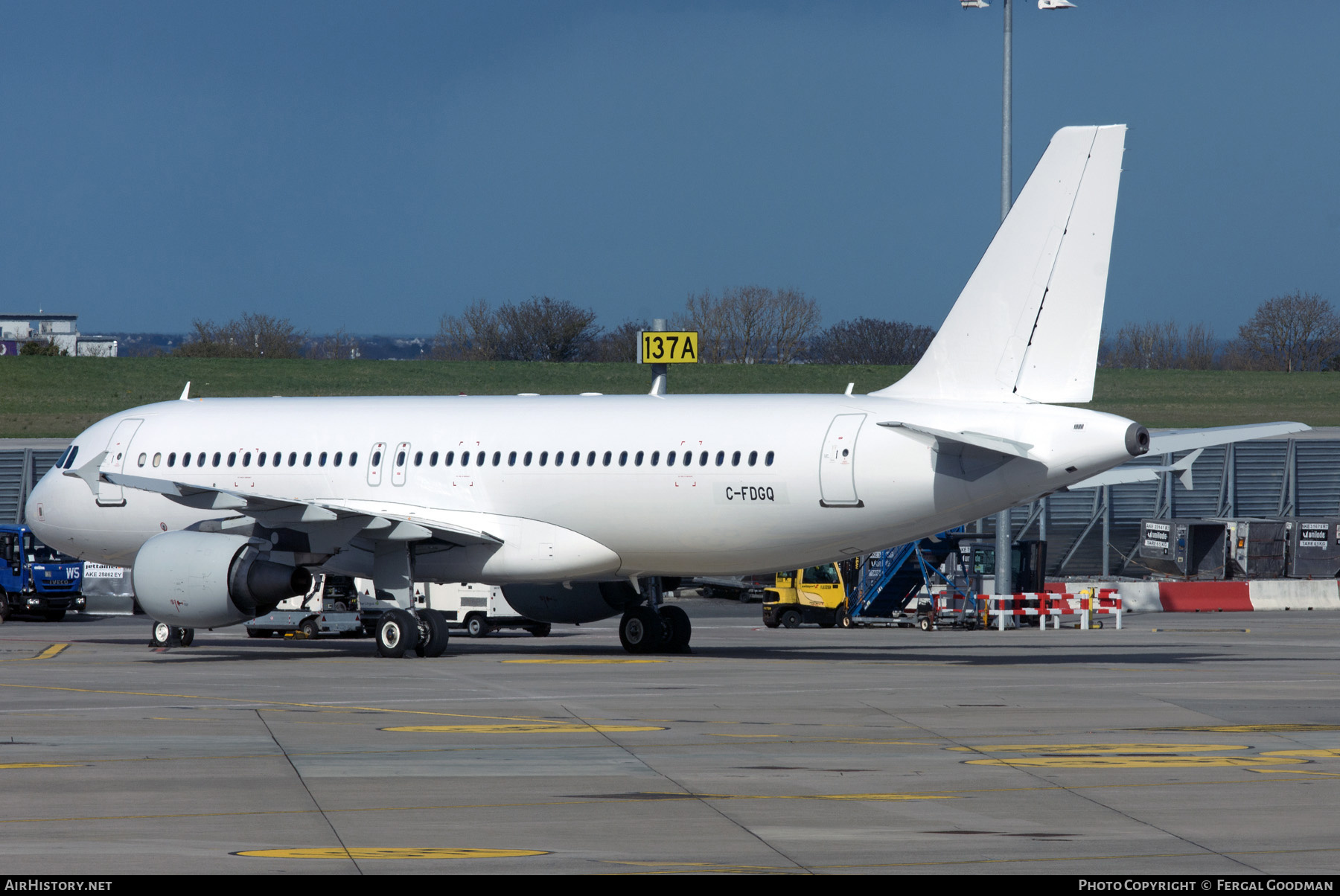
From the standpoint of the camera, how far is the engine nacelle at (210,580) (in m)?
25.7

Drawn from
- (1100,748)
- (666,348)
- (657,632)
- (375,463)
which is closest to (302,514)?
(375,463)

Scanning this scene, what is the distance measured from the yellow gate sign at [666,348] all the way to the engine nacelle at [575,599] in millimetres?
15183

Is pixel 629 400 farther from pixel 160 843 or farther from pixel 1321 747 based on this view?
pixel 160 843

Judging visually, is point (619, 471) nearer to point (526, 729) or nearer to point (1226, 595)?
A: point (526, 729)

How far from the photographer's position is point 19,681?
72.4 feet

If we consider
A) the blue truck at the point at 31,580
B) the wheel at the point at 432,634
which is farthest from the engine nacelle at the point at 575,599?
the blue truck at the point at 31,580

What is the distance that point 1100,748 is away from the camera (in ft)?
48.8

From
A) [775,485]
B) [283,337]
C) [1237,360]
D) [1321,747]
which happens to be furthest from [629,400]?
[1237,360]

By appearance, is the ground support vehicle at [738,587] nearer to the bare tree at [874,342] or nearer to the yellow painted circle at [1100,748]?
the yellow painted circle at [1100,748]

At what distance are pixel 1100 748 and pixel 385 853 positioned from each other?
24.6 ft

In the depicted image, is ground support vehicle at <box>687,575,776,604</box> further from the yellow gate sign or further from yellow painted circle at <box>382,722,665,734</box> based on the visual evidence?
yellow painted circle at <box>382,722,665,734</box>

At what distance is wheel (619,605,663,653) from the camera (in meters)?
27.9
